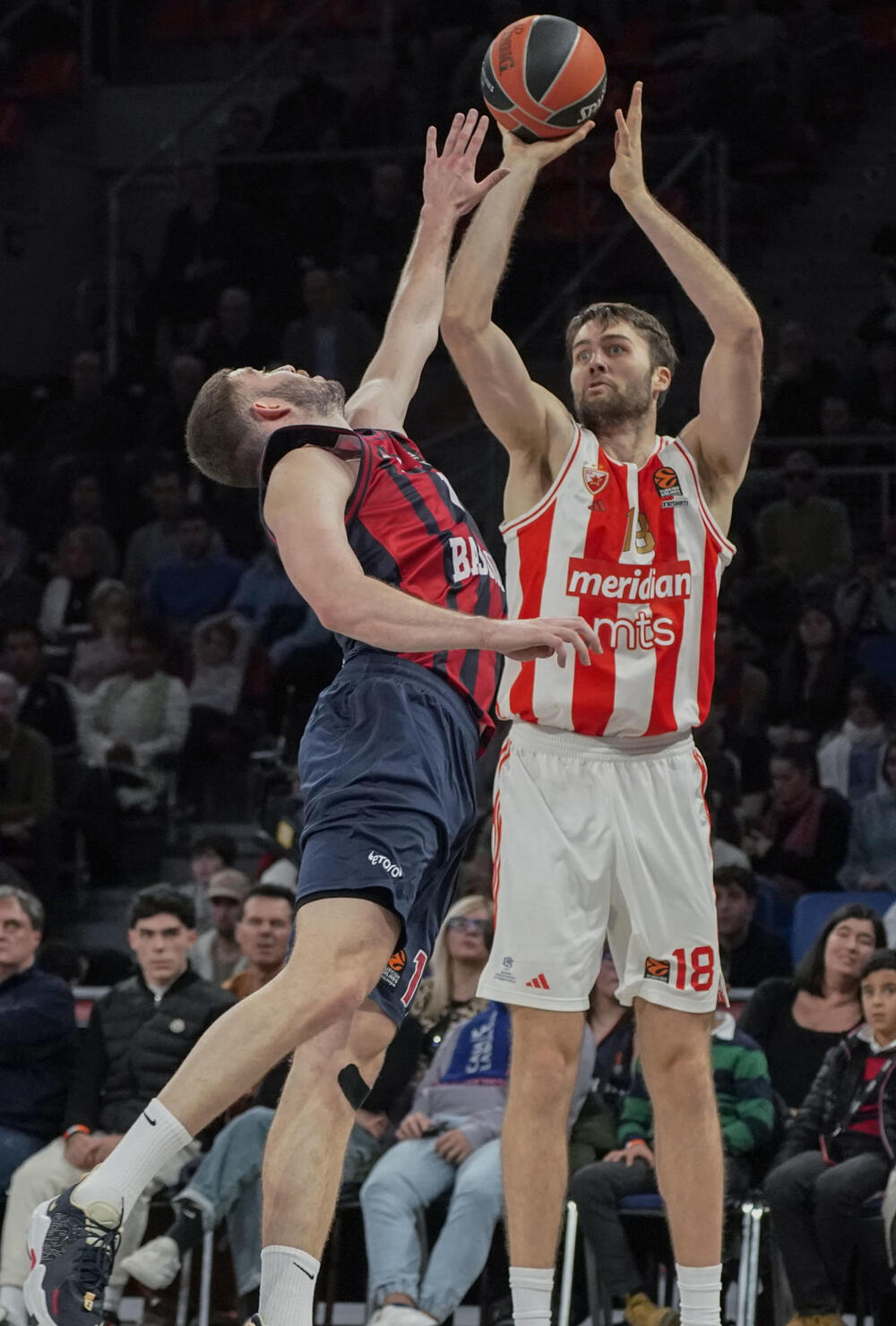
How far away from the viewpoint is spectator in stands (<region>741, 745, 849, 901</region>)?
9.92 metres

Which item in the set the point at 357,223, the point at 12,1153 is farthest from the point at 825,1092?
the point at 357,223

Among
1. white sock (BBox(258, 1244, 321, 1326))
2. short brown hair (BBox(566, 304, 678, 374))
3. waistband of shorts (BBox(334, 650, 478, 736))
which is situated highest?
short brown hair (BBox(566, 304, 678, 374))

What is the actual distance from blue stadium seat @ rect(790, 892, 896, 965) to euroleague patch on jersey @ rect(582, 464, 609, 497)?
4.19 meters

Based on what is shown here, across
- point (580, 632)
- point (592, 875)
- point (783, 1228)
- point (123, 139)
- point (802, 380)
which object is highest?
point (123, 139)

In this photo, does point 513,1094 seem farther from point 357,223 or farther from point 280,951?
point 357,223

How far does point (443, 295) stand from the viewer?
5.35m

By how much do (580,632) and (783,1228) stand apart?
12.0 ft

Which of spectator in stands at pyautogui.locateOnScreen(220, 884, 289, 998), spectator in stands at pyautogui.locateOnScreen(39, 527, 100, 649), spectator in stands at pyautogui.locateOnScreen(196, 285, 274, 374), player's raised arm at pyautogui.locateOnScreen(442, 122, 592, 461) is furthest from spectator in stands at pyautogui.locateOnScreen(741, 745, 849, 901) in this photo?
spectator in stands at pyautogui.locateOnScreen(196, 285, 274, 374)

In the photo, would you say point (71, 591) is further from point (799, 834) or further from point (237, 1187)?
point (237, 1187)

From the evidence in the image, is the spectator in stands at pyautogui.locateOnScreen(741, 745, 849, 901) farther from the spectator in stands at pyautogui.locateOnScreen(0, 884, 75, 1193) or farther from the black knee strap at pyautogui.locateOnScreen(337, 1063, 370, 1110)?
the black knee strap at pyautogui.locateOnScreen(337, 1063, 370, 1110)

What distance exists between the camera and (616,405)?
5.28 metres

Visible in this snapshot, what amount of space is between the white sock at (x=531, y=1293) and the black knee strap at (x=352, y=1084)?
83 centimetres

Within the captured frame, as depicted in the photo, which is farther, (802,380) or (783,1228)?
(802,380)

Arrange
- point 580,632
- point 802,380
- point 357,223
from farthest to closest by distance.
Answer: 1. point 357,223
2. point 802,380
3. point 580,632
